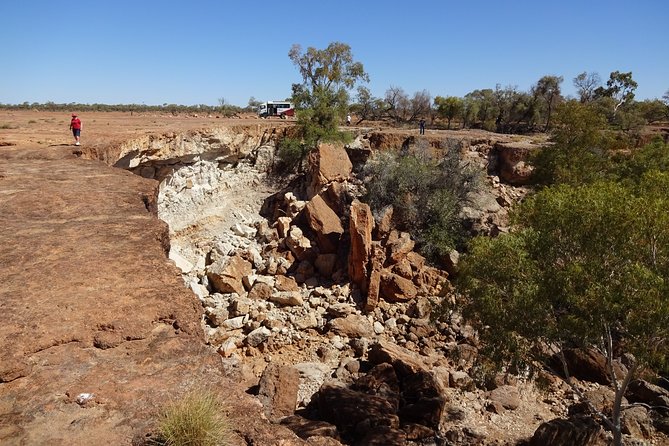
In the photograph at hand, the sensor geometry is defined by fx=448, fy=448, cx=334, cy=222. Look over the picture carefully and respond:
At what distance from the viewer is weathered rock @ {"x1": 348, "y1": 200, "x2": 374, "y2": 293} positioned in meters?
14.5

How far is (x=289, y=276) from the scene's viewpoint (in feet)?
51.2

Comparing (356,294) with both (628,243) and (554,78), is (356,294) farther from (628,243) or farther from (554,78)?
(554,78)

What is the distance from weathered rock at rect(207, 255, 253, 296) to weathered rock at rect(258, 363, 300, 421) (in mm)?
5607

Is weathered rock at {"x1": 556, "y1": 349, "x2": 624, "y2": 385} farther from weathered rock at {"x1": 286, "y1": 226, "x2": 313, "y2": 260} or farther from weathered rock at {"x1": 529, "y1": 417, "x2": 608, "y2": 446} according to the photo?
weathered rock at {"x1": 286, "y1": 226, "x2": 313, "y2": 260}

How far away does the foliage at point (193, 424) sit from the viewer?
3428 millimetres

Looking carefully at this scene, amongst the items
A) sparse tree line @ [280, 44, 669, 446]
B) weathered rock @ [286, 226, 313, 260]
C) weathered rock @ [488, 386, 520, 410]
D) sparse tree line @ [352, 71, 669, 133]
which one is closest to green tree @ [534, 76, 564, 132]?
sparse tree line @ [352, 71, 669, 133]

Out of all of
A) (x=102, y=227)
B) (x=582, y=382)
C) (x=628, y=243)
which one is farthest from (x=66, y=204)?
(x=582, y=382)

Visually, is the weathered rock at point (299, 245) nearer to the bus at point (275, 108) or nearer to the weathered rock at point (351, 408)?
the weathered rock at point (351, 408)

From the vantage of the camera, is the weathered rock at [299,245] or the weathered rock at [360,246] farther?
the weathered rock at [299,245]

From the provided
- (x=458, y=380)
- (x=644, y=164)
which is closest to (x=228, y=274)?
(x=458, y=380)

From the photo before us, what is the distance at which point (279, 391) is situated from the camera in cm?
879

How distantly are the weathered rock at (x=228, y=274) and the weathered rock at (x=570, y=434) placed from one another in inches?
366

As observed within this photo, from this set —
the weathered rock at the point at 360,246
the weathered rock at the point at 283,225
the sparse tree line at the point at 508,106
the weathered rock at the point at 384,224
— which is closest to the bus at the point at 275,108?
the sparse tree line at the point at 508,106

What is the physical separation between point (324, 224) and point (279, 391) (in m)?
8.47
